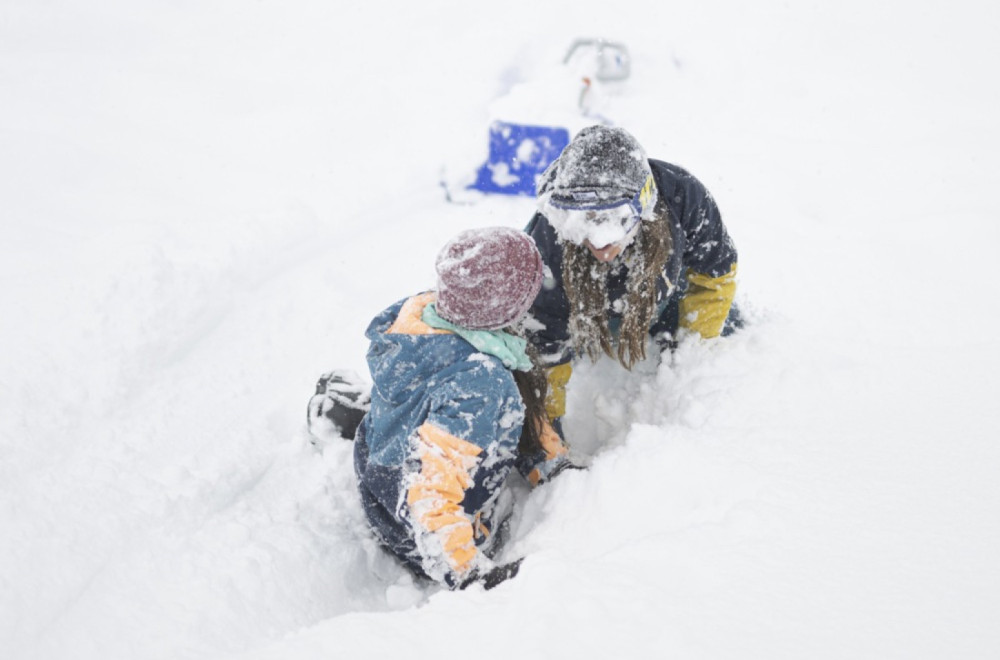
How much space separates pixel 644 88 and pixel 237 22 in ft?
11.3

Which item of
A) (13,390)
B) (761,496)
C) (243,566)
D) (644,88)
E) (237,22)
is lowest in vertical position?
(243,566)

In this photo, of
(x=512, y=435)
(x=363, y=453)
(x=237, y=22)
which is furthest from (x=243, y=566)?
(x=237, y=22)

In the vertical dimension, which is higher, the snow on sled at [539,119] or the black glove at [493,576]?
the snow on sled at [539,119]

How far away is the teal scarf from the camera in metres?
1.51

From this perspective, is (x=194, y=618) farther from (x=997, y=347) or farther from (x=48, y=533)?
(x=997, y=347)

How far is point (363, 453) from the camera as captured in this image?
1777 mm

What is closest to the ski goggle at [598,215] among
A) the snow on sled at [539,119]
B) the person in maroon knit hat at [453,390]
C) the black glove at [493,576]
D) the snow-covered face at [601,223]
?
the snow-covered face at [601,223]

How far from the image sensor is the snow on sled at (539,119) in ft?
13.0

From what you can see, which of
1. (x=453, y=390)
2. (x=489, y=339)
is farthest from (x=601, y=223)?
(x=453, y=390)

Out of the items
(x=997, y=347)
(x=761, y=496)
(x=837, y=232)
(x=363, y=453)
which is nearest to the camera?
(x=761, y=496)

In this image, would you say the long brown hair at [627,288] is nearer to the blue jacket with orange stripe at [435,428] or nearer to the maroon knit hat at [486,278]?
the maroon knit hat at [486,278]

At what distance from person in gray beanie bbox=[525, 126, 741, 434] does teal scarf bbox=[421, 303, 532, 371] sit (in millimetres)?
308

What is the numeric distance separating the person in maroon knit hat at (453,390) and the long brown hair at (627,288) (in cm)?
24

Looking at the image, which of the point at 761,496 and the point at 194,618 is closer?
→ the point at 761,496
